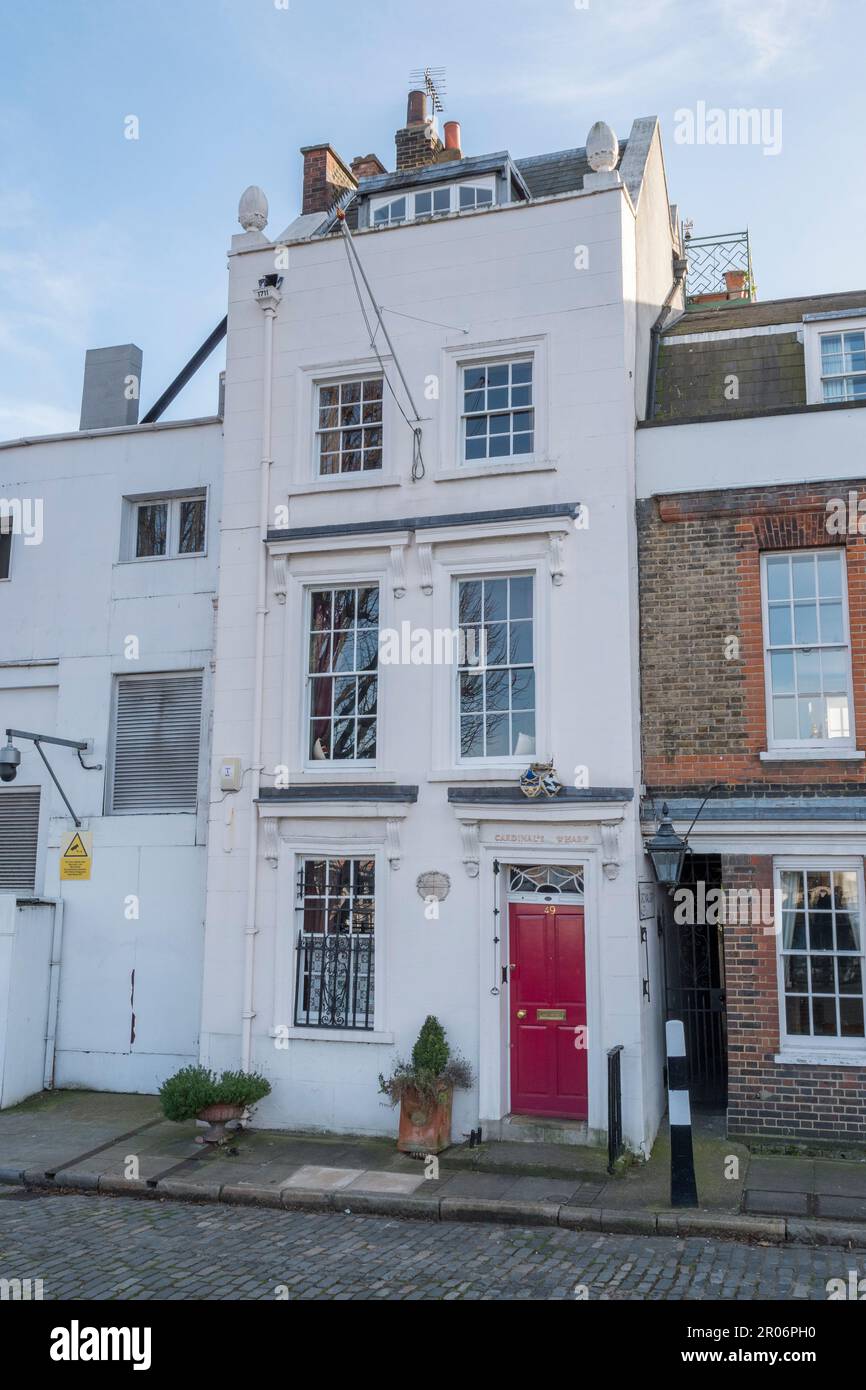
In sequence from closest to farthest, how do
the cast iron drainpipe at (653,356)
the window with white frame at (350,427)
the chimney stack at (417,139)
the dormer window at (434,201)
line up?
the window with white frame at (350,427) → the cast iron drainpipe at (653,356) → the dormer window at (434,201) → the chimney stack at (417,139)

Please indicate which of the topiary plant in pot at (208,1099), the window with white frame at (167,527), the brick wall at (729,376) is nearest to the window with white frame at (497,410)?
the brick wall at (729,376)

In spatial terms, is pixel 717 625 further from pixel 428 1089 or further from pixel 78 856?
pixel 78 856

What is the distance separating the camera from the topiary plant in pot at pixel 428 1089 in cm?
1084

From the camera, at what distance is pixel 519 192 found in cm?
1481

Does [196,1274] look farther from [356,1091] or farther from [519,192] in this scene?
[519,192]

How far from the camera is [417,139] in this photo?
1709 cm

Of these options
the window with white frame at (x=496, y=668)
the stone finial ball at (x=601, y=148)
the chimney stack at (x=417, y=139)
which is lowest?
the window with white frame at (x=496, y=668)

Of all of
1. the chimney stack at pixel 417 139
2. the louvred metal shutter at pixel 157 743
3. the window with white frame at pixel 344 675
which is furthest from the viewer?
the chimney stack at pixel 417 139

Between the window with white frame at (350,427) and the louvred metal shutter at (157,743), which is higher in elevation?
the window with white frame at (350,427)

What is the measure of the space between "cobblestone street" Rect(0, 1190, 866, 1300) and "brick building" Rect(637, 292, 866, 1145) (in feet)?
9.90

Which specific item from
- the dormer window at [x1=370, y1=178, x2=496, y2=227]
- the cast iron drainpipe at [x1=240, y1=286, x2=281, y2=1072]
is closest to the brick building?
the dormer window at [x1=370, y1=178, x2=496, y2=227]

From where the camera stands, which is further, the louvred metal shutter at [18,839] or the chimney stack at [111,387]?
the chimney stack at [111,387]

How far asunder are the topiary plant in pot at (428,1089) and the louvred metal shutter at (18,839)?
6449 millimetres

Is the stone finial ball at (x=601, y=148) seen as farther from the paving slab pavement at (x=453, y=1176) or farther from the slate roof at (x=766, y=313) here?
the paving slab pavement at (x=453, y=1176)
